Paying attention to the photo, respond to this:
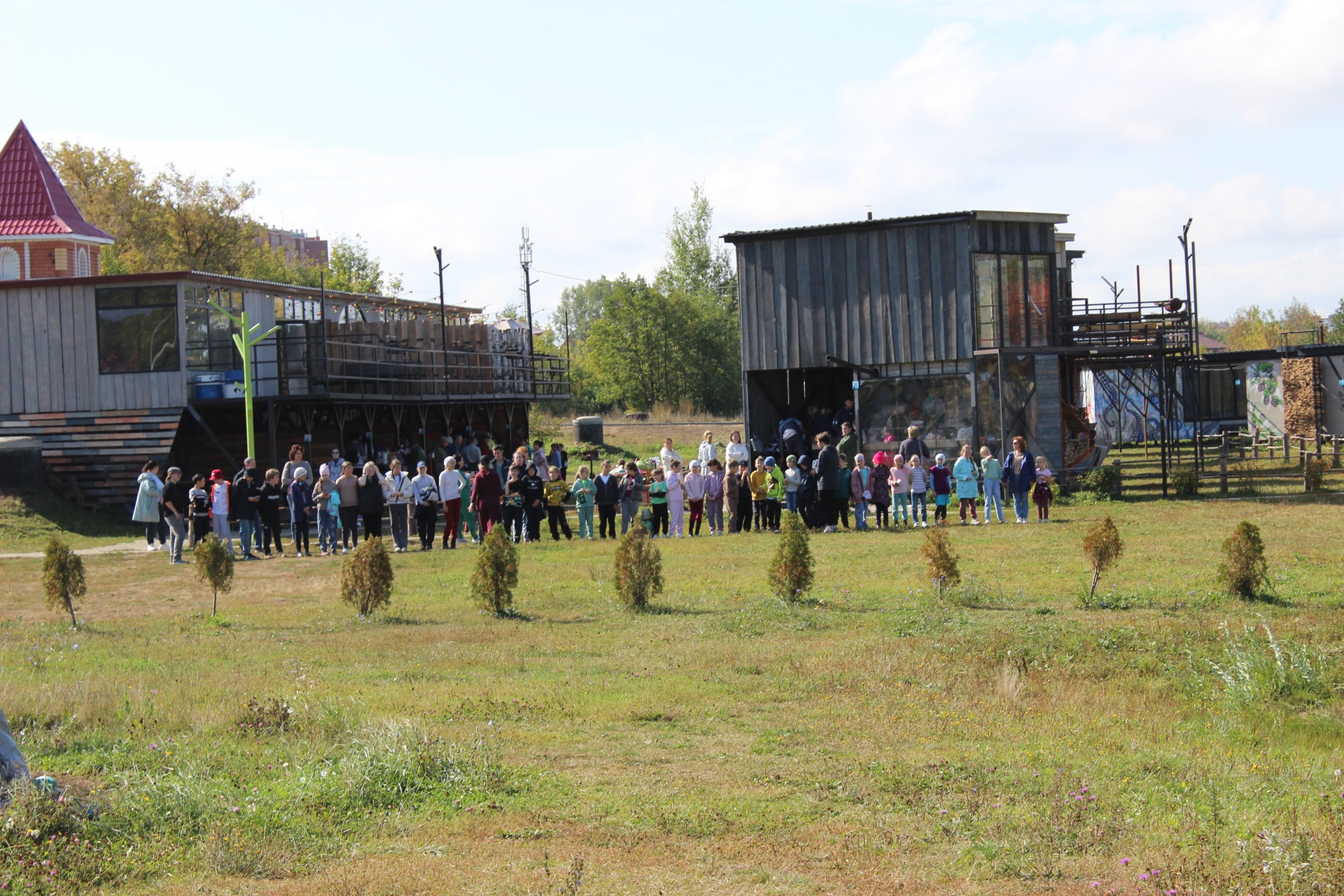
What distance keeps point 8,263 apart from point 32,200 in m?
2.11

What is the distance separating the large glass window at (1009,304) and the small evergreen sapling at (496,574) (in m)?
16.4

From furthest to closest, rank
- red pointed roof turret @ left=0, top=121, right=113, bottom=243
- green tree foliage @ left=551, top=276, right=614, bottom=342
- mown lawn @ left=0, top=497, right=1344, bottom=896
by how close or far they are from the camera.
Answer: green tree foliage @ left=551, top=276, right=614, bottom=342 < red pointed roof turret @ left=0, top=121, right=113, bottom=243 < mown lawn @ left=0, top=497, right=1344, bottom=896

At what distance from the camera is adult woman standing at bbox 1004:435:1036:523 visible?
72.8ft

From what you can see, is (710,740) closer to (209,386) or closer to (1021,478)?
(1021,478)

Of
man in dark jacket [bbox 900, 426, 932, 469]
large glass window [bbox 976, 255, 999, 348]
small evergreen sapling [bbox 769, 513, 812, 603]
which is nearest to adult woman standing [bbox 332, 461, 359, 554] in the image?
man in dark jacket [bbox 900, 426, 932, 469]

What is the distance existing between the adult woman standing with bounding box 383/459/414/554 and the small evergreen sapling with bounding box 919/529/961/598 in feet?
34.6

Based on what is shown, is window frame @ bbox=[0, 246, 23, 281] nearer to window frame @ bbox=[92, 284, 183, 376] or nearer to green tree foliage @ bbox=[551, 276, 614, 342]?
window frame @ bbox=[92, 284, 183, 376]

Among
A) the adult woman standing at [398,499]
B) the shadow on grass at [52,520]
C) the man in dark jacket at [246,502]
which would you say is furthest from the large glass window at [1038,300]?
→ the shadow on grass at [52,520]

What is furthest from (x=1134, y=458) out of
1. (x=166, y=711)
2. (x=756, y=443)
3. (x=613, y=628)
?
(x=166, y=711)

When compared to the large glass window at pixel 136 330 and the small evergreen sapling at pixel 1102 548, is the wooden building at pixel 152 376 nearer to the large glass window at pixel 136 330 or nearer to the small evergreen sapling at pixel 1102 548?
the large glass window at pixel 136 330

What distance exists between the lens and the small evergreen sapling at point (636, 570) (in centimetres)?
1496

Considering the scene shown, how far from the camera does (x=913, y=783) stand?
7734mm

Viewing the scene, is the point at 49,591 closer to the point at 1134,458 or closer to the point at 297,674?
the point at 297,674

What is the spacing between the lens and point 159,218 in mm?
61406
